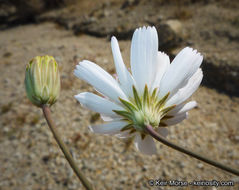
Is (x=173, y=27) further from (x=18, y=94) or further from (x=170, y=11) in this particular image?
(x=18, y=94)

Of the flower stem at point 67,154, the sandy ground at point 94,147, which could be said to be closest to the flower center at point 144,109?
the flower stem at point 67,154

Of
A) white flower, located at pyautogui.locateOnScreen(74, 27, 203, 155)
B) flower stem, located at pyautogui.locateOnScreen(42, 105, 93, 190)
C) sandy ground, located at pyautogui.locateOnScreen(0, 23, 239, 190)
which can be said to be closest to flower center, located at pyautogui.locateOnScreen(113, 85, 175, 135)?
white flower, located at pyautogui.locateOnScreen(74, 27, 203, 155)

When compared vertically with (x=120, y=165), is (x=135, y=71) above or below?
above

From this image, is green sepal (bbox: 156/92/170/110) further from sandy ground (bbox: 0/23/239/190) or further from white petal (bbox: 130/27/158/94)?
sandy ground (bbox: 0/23/239/190)

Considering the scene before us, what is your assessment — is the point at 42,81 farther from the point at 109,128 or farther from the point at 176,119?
the point at 176,119

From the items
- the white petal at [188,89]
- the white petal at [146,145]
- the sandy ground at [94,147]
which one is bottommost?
the sandy ground at [94,147]

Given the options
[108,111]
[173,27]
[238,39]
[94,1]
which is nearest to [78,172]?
[108,111]

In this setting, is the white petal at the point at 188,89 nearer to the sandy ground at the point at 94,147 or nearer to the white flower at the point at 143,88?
the white flower at the point at 143,88

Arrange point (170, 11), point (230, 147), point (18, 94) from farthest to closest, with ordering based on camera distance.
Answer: point (170, 11) < point (18, 94) < point (230, 147)
